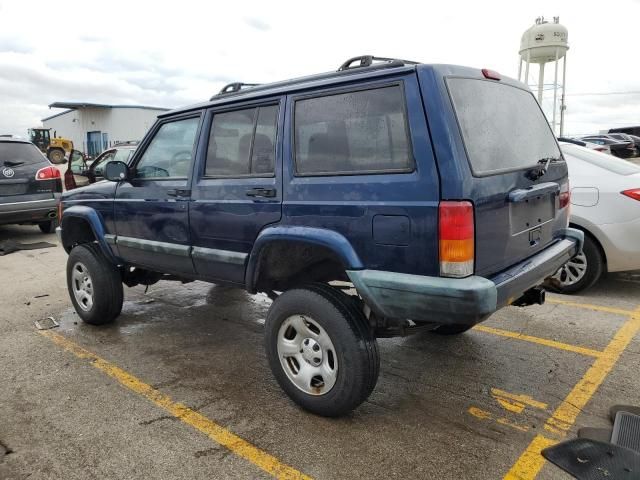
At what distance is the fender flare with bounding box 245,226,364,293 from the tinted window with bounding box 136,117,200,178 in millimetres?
1013

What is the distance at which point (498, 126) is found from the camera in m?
2.84

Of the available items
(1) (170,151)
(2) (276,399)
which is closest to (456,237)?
(2) (276,399)

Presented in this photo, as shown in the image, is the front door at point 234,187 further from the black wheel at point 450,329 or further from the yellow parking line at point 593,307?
the yellow parking line at point 593,307

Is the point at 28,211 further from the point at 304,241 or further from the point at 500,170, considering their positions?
the point at 500,170

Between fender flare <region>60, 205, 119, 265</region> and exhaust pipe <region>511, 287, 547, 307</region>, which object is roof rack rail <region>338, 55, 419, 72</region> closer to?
exhaust pipe <region>511, 287, 547, 307</region>

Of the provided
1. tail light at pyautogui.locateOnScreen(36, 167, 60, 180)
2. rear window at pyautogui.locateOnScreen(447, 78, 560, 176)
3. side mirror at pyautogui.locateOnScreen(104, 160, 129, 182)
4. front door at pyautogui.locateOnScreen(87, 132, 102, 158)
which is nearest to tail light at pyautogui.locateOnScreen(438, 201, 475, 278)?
rear window at pyautogui.locateOnScreen(447, 78, 560, 176)

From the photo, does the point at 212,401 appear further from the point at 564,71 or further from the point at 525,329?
the point at 564,71

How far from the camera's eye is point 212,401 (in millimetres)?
3232

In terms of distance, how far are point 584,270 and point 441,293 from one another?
3409 millimetres

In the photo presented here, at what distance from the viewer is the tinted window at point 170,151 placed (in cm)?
377

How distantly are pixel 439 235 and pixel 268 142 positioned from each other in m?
1.35

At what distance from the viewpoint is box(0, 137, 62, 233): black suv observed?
8.23 meters

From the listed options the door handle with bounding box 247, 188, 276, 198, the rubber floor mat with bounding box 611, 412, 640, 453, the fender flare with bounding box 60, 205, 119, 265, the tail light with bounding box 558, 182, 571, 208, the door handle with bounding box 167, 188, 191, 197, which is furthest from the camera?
the fender flare with bounding box 60, 205, 119, 265

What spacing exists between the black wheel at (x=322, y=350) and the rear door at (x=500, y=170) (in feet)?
2.52
